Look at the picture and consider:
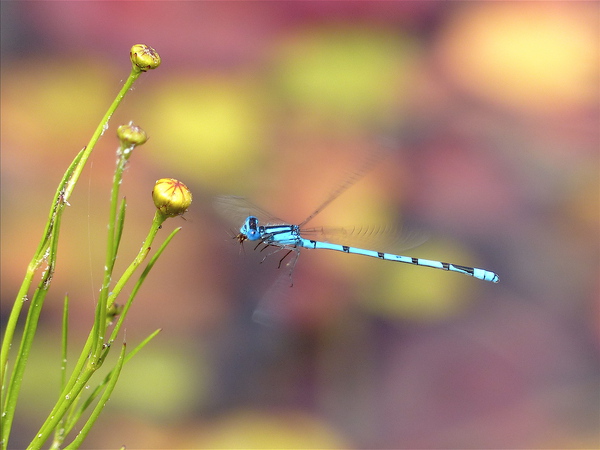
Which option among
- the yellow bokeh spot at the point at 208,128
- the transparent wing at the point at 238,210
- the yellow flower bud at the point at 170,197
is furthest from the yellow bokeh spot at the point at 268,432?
the yellow flower bud at the point at 170,197

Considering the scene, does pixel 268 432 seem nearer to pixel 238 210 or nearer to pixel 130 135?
pixel 238 210

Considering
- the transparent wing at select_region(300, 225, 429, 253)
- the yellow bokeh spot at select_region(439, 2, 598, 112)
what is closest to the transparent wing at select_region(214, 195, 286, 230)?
the transparent wing at select_region(300, 225, 429, 253)

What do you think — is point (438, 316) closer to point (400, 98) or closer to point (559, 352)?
point (559, 352)

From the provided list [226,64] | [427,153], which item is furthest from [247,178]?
[427,153]

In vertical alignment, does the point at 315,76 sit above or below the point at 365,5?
below

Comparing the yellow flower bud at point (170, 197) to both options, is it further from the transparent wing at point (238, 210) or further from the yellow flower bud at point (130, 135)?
the transparent wing at point (238, 210)
